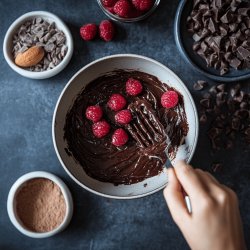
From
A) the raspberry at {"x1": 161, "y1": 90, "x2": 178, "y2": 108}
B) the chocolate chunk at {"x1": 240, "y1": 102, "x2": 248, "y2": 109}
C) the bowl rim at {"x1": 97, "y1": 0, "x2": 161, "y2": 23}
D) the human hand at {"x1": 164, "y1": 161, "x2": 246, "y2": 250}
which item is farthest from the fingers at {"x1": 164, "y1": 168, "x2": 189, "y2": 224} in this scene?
the bowl rim at {"x1": 97, "y1": 0, "x2": 161, "y2": 23}

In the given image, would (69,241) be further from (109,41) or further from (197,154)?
(109,41)

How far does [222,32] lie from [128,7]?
29cm

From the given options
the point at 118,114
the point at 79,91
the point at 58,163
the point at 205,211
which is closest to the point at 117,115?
the point at 118,114

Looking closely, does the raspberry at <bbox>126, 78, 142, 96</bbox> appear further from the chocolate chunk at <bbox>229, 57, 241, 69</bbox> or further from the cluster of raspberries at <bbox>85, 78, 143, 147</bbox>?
the chocolate chunk at <bbox>229, 57, 241, 69</bbox>

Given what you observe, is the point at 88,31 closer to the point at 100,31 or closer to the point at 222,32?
the point at 100,31

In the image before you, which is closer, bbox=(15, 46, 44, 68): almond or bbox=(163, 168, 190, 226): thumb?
bbox=(163, 168, 190, 226): thumb

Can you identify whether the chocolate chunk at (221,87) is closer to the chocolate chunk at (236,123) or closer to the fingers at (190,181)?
the chocolate chunk at (236,123)

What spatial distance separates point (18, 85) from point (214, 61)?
0.60m

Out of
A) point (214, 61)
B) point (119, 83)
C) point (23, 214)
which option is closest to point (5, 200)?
point (23, 214)

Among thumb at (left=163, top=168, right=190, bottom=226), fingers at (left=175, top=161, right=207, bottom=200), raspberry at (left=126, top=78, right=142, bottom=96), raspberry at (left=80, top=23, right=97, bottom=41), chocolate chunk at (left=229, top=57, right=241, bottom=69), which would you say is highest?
raspberry at (left=80, top=23, right=97, bottom=41)

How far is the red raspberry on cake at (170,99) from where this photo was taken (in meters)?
1.45

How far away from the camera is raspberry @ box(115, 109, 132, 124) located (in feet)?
4.81

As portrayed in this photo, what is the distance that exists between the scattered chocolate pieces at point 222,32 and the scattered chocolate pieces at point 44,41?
0.39m

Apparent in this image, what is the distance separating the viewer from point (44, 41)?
1506mm
